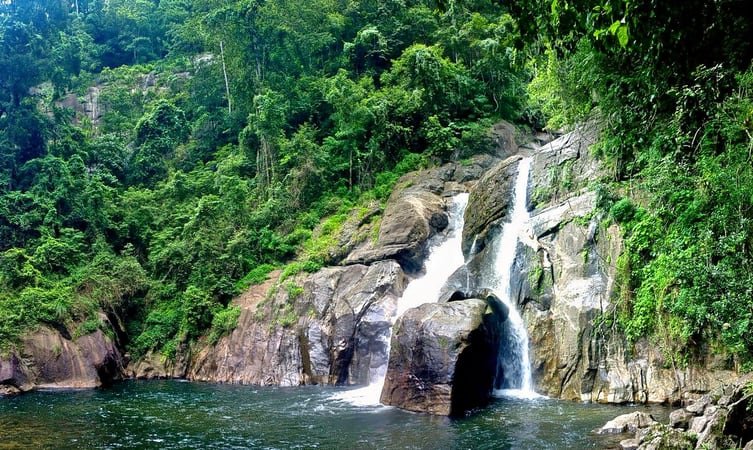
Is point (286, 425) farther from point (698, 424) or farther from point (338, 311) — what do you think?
point (698, 424)

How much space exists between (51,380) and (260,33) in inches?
960

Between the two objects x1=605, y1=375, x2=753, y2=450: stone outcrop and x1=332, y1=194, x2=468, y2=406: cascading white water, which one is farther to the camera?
x1=332, y1=194, x2=468, y2=406: cascading white water

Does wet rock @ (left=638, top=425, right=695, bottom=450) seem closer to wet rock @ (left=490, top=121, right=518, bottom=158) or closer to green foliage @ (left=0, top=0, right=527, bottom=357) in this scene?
green foliage @ (left=0, top=0, right=527, bottom=357)

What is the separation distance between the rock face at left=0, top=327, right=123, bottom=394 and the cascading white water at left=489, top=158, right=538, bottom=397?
16357 millimetres

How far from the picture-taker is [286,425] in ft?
46.8

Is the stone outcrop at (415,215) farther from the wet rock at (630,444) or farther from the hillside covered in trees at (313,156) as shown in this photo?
the wet rock at (630,444)

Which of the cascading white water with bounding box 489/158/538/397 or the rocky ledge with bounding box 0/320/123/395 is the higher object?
the cascading white water with bounding box 489/158/538/397

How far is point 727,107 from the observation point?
1265 cm

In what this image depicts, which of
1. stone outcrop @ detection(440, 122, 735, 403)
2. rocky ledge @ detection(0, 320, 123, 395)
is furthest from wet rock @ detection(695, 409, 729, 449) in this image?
rocky ledge @ detection(0, 320, 123, 395)

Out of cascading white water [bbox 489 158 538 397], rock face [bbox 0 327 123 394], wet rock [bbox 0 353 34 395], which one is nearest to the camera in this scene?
cascading white water [bbox 489 158 538 397]

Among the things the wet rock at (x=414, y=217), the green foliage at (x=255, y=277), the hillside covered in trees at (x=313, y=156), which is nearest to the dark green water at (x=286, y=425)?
the hillside covered in trees at (x=313, y=156)

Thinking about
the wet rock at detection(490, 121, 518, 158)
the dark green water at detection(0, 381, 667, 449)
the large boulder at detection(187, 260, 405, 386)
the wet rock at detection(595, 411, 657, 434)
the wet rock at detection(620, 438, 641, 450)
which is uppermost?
the wet rock at detection(490, 121, 518, 158)

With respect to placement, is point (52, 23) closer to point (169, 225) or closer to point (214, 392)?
point (169, 225)

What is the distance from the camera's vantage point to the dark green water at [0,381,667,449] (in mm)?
12156
